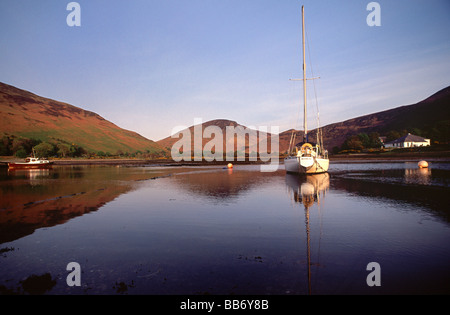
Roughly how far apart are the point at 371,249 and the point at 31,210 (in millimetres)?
15521

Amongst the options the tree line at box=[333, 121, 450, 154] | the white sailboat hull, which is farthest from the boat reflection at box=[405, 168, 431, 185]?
the tree line at box=[333, 121, 450, 154]

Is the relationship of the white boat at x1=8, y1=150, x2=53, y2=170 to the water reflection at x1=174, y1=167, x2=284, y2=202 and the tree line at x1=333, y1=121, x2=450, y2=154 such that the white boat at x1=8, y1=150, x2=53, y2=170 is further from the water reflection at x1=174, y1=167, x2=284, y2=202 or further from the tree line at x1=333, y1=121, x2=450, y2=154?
the tree line at x1=333, y1=121, x2=450, y2=154

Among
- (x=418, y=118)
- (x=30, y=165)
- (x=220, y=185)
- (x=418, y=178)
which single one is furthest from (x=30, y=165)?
(x=418, y=118)

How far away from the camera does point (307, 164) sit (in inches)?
1335

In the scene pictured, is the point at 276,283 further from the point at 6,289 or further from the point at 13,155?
the point at 13,155

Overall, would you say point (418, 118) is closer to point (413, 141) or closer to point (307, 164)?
point (413, 141)

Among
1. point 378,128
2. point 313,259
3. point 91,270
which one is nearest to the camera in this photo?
point 91,270

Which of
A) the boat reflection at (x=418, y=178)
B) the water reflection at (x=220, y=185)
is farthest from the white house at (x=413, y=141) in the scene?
the water reflection at (x=220, y=185)

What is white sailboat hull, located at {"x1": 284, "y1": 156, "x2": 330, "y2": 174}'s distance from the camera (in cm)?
3375

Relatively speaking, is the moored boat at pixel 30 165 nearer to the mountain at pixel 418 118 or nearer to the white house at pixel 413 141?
the white house at pixel 413 141

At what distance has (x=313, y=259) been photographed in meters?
6.77

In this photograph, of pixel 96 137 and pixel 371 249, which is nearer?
pixel 371 249

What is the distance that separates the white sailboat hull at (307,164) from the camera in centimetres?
3375
